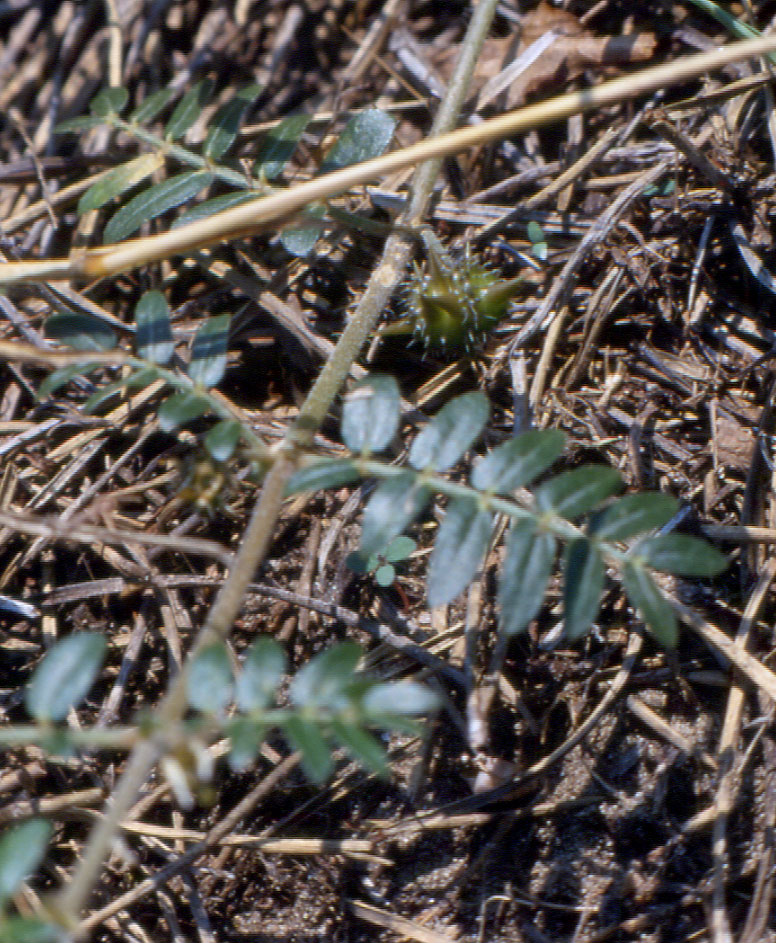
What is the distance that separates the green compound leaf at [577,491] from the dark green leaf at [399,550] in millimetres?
574

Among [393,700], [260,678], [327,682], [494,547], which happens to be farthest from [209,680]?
[494,547]

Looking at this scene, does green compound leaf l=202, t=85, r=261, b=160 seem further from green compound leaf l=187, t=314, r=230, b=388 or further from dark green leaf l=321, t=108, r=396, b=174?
green compound leaf l=187, t=314, r=230, b=388

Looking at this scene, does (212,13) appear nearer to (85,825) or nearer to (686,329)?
(686,329)

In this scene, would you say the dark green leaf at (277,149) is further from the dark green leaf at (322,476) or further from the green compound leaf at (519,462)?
the green compound leaf at (519,462)

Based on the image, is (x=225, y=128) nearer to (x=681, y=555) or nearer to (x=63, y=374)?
(x=63, y=374)

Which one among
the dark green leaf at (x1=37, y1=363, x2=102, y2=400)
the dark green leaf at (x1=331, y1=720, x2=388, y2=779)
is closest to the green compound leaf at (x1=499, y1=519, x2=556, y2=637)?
the dark green leaf at (x1=331, y1=720, x2=388, y2=779)

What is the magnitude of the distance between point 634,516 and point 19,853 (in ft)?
3.56

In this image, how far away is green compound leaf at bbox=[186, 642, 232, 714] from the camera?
54.1 inches

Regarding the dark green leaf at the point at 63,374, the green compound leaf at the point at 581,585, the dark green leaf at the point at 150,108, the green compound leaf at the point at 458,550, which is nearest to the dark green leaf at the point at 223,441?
the dark green leaf at the point at 63,374

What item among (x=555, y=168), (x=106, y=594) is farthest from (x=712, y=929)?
(x=555, y=168)

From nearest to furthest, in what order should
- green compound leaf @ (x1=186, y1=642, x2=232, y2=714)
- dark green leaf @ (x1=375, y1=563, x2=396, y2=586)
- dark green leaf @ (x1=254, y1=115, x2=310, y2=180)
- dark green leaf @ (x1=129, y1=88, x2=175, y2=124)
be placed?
1. green compound leaf @ (x1=186, y1=642, x2=232, y2=714)
2. dark green leaf @ (x1=375, y1=563, x2=396, y2=586)
3. dark green leaf @ (x1=254, y1=115, x2=310, y2=180)
4. dark green leaf @ (x1=129, y1=88, x2=175, y2=124)

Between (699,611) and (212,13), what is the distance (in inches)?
93.3

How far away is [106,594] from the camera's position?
2145 mm

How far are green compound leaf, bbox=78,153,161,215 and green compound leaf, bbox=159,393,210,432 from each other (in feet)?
2.60
